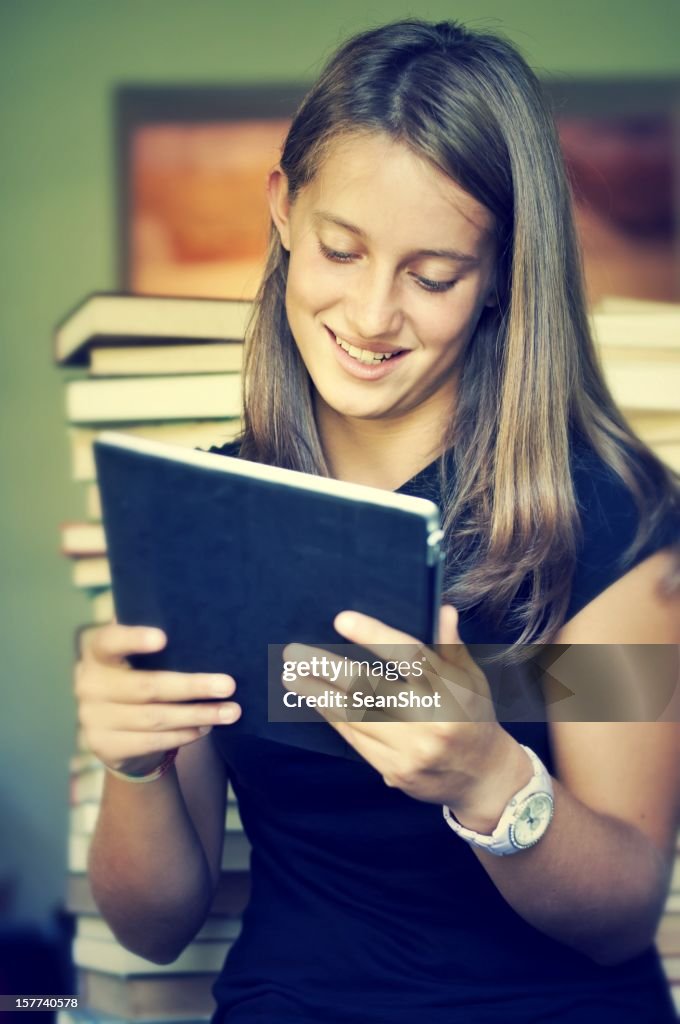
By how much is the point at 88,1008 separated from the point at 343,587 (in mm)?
856

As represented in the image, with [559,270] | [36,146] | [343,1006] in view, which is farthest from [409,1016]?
[36,146]

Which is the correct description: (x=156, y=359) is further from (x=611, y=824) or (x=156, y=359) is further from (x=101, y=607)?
(x=611, y=824)

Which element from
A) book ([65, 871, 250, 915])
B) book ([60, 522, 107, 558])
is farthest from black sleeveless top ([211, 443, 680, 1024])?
book ([60, 522, 107, 558])

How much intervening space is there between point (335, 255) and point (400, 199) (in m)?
0.08

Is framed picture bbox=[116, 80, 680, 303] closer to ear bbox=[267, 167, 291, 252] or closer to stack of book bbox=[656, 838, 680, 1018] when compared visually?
ear bbox=[267, 167, 291, 252]

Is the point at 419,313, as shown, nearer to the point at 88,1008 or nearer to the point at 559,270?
the point at 559,270

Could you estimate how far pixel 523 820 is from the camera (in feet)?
2.75

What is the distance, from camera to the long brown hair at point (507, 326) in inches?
38.5

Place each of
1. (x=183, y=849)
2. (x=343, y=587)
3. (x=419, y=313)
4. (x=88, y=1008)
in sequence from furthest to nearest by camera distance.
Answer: (x=88, y=1008) < (x=183, y=849) < (x=419, y=313) < (x=343, y=587)

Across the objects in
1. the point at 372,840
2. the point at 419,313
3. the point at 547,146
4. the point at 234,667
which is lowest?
the point at 372,840

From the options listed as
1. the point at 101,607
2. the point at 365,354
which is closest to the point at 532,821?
the point at 365,354

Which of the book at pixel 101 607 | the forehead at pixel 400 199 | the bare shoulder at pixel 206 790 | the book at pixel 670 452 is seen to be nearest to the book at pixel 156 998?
the bare shoulder at pixel 206 790

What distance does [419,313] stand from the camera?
98 centimetres

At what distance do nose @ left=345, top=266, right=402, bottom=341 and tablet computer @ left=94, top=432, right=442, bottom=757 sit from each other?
217mm
